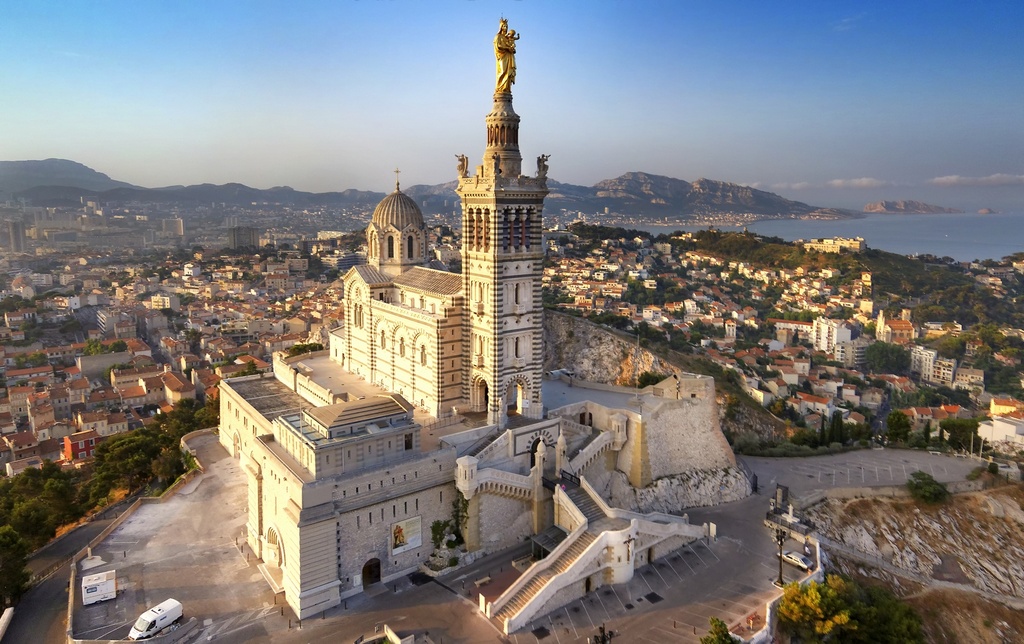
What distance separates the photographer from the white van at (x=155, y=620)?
72.0 feet

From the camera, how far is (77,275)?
433 feet

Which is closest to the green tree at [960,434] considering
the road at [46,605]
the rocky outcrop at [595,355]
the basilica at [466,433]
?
the rocky outcrop at [595,355]

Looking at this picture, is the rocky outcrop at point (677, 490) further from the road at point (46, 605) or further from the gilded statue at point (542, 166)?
the road at point (46, 605)

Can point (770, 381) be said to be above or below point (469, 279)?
below

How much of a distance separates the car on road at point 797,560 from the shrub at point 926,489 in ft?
44.6

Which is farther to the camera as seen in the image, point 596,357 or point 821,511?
point 596,357

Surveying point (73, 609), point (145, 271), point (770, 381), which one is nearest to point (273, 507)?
point (73, 609)

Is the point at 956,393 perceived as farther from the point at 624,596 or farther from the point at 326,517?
the point at 326,517

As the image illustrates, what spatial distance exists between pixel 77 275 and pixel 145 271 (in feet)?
39.6

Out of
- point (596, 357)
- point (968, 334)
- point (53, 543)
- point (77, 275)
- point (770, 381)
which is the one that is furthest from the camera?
point (77, 275)

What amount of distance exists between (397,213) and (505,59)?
A: 38.4 feet

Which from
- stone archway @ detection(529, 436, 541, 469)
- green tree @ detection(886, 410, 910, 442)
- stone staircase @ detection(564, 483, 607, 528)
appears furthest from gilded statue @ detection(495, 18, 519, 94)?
green tree @ detection(886, 410, 910, 442)

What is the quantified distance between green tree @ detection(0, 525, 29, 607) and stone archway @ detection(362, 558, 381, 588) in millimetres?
12931

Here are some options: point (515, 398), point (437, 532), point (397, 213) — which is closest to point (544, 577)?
point (437, 532)
